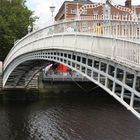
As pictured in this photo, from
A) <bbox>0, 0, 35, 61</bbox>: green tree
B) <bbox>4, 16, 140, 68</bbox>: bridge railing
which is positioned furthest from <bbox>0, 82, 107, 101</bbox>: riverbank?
<bbox>4, 16, 140, 68</bbox>: bridge railing

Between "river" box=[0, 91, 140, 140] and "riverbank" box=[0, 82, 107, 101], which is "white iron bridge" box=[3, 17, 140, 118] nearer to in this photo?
"river" box=[0, 91, 140, 140]

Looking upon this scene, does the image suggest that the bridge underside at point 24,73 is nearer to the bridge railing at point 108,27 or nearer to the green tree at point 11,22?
the green tree at point 11,22

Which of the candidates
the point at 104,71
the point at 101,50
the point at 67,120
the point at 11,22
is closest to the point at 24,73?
the point at 67,120

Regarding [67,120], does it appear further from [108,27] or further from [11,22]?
[11,22]

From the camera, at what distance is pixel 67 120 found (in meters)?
30.5

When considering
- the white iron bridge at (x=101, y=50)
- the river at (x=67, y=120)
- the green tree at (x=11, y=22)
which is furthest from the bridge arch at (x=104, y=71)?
the green tree at (x=11, y=22)

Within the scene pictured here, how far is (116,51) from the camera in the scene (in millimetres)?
15297

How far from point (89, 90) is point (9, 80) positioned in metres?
7.58

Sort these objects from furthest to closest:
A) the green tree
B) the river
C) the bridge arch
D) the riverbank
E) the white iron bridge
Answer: the green tree, the riverbank, the river, the white iron bridge, the bridge arch

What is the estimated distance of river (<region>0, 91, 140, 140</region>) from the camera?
2572 cm

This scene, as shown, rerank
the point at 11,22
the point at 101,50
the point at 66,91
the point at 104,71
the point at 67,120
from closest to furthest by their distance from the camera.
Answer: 1. the point at 101,50
2. the point at 104,71
3. the point at 67,120
4. the point at 66,91
5. the point at 11,22

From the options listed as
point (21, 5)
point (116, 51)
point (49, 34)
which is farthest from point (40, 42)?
point (21, 5)

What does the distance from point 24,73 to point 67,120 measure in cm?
862

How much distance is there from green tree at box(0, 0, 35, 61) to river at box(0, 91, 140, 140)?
39.6 feet
